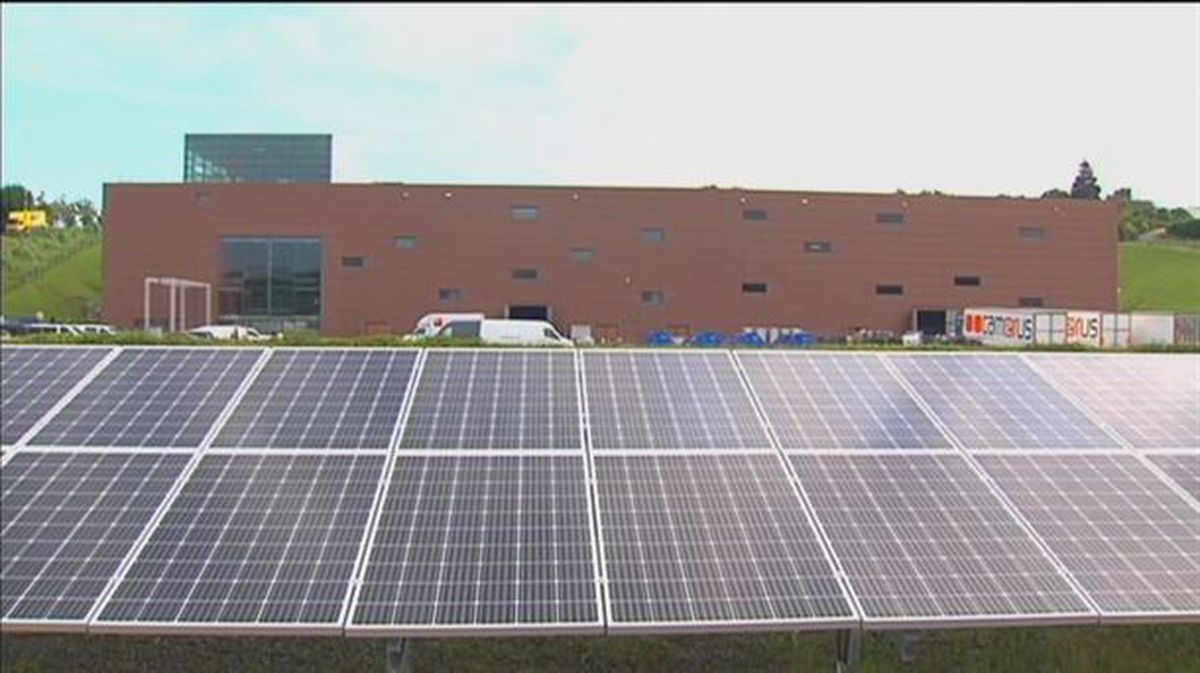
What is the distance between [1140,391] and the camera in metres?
13.9

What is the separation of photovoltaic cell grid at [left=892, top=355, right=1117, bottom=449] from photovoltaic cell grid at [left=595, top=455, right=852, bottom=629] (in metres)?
2.65

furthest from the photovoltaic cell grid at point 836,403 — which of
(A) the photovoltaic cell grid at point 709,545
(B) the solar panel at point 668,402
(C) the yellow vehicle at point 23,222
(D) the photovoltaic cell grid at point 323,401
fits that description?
(C) the yellow vehicle at point 23,222

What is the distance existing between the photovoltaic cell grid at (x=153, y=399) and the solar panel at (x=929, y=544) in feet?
22.3

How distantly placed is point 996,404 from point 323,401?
321 inches

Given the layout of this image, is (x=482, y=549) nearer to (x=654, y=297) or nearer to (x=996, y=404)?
(x=996, y=404)

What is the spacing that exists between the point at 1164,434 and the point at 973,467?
278cm

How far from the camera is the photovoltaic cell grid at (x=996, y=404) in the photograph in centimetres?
1238

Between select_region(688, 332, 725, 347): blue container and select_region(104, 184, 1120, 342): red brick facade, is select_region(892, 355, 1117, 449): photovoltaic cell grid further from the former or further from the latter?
select_region(104, 184, 1120, 342): red brick facade

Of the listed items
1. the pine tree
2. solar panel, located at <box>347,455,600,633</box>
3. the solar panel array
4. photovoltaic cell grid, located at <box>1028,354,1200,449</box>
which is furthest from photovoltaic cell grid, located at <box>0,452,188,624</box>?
the pine tree

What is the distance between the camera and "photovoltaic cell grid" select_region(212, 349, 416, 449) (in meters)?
→ 11.8

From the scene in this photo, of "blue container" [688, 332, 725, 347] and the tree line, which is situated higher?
Answer: the tree line

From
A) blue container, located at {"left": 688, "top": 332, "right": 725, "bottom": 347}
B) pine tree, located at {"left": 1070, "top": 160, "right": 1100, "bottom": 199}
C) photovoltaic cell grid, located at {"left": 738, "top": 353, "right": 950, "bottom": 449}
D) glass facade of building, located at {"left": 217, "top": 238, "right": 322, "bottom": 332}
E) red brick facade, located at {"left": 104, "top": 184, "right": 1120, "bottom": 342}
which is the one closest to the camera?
photovoltaic cell grid, located at {"left": 738, "top": 353, "right": 950, "bottom": 449}

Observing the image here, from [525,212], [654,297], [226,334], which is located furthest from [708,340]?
[525,212]

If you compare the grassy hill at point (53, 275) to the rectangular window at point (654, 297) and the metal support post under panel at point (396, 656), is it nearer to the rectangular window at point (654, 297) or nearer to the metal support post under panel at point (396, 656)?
the rectangular window at point (654, 297)
